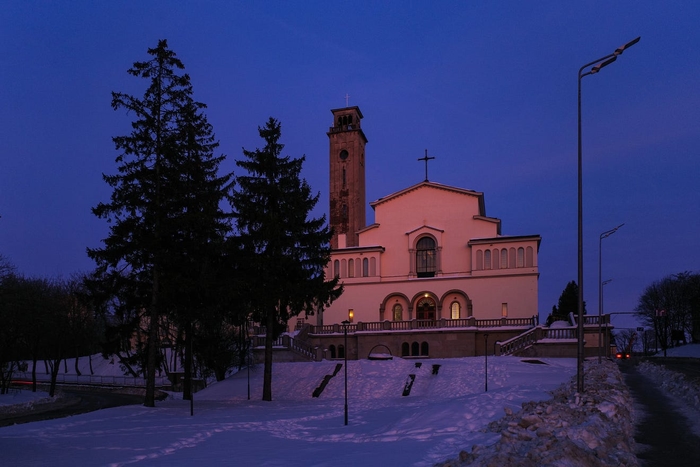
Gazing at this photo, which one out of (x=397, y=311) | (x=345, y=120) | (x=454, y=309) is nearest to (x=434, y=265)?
(x=454, y=309)

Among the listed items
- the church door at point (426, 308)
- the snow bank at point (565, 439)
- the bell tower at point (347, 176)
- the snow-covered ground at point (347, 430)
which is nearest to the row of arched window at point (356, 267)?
the church door at point (426, 308)

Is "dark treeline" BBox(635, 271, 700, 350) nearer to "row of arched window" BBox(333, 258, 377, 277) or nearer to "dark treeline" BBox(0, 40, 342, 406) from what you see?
"row of arched window" BBox(333, 258, 377, 277)

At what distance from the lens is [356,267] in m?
55.7

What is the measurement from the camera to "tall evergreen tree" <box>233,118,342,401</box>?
29.9 metres

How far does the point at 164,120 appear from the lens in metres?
28.5

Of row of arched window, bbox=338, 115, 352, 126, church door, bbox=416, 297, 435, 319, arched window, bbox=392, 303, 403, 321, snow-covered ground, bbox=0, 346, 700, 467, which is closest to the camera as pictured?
snow-covered ground, bbox=0, 346, 700, 467

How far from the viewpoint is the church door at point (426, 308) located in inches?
2082

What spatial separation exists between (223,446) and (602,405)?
10466 millimetres

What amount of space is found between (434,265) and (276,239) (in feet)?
86.4

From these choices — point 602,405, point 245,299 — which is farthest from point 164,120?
point 602,405

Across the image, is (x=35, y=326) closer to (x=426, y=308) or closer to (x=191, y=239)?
(x=191, y=239)

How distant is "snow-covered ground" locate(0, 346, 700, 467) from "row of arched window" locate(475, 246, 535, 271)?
18.8m

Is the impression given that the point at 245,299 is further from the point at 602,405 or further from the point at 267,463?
the point at 602,405

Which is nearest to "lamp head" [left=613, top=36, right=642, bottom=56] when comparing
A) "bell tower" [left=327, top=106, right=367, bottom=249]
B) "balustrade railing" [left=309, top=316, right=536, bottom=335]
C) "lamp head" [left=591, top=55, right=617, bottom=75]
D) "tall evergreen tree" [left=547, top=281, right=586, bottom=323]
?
"lamp head" [left=591, top=55, right=617, bottom=75]
